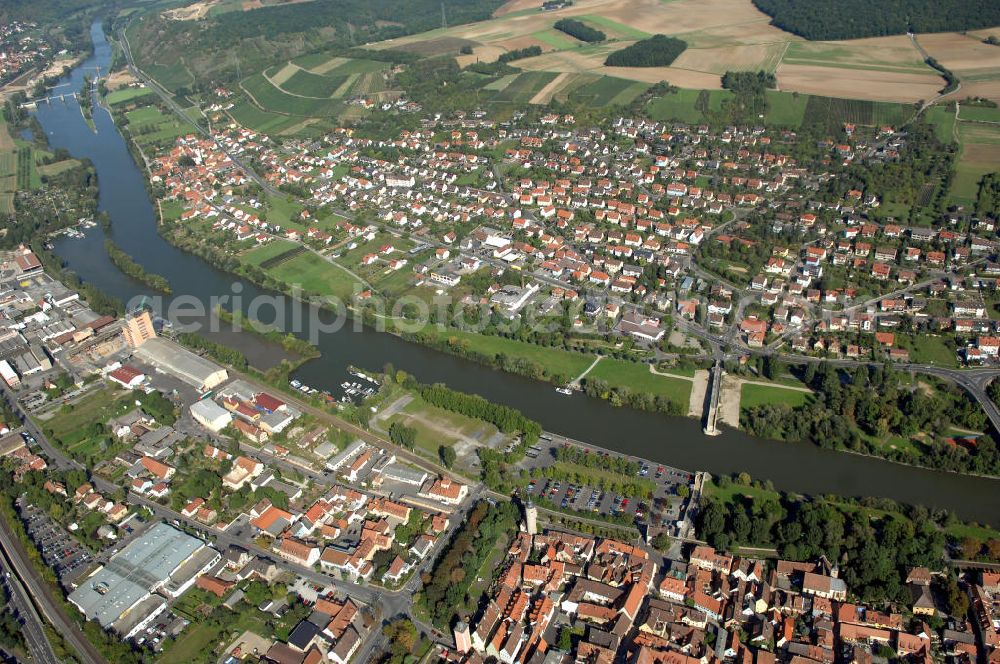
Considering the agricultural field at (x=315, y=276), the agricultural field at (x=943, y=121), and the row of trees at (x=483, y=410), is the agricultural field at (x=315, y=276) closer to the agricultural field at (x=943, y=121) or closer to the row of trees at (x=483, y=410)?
the row of trees at (x=483, y=410)

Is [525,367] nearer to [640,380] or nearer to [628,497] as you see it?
[640,380]

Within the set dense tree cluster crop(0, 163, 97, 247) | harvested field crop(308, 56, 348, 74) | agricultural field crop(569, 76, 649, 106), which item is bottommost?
dense tree cluster crop(0, 163, 97, 247)

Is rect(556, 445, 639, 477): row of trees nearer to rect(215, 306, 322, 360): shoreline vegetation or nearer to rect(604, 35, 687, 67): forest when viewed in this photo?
rect(215, 306, 322, 360): shoreline vegetation

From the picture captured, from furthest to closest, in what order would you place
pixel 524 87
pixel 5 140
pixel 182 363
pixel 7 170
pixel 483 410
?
pixel 524 87, pixel 5 140, pixel 7 170, pixel 182 363, pixel 483 410

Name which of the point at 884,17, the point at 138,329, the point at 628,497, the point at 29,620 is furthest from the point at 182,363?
the point at 884,17

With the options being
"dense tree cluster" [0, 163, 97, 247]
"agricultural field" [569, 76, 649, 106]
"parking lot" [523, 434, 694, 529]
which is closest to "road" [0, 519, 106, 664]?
"parking lot" [523, 434, 694, 529]

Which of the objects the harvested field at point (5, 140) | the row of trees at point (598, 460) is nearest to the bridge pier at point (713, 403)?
the row of trees at point (598, 460)
